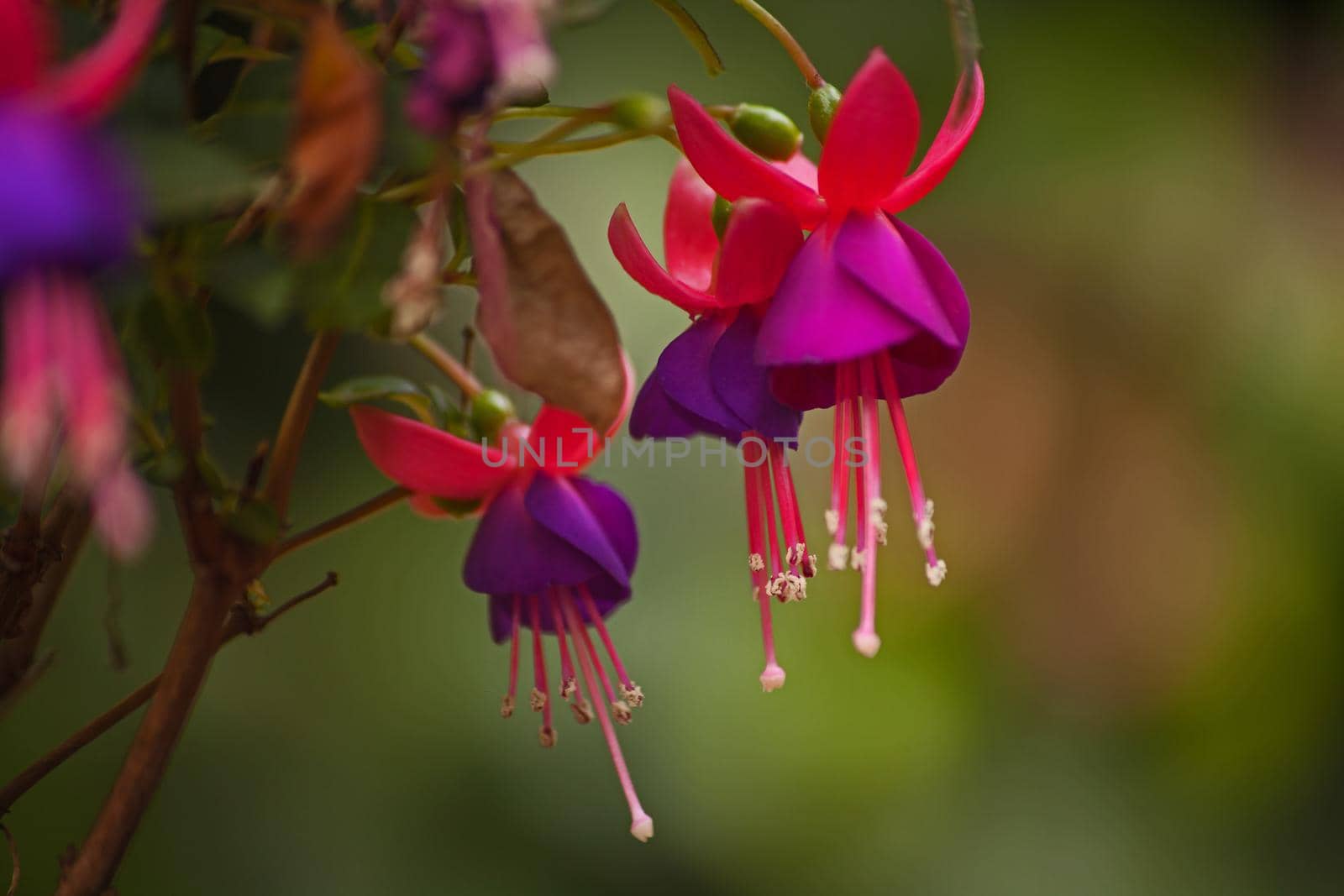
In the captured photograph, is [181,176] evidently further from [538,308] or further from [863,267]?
[863,267]

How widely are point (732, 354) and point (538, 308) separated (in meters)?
0.13

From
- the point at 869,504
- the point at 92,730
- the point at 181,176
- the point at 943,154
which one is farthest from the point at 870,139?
the point at 92,730

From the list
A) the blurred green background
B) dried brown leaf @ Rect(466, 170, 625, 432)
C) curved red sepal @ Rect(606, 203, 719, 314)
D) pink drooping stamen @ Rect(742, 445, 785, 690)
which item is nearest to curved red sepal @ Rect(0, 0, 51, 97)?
dried brown leaf @ Rect(466, 170, 625, 432)

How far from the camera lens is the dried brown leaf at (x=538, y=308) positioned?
1.12 ft

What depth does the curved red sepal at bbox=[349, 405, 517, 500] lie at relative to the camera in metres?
0.51

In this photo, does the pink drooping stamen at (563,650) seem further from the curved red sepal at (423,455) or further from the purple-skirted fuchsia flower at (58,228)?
the purple-skirted fuchsia flower at (58,228)

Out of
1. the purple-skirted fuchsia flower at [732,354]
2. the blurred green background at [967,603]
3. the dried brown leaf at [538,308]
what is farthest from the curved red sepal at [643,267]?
the blurred green background at [967,603]

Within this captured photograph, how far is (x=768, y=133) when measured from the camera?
0.45 metres

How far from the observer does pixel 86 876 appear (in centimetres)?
43

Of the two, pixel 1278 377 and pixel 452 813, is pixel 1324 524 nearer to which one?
pixel 1278 377

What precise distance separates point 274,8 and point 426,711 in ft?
4.32

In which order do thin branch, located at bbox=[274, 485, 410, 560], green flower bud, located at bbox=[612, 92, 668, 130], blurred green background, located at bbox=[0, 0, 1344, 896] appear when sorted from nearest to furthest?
green flower bud, located at bbox=[612, 92, 668, 130] → thin branch, located at bbox=[274, 485, 410, 560] → blurred green background, located at bbox=[0, 0, 1344, 896]

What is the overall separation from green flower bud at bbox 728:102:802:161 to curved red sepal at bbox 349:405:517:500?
0.17 metres

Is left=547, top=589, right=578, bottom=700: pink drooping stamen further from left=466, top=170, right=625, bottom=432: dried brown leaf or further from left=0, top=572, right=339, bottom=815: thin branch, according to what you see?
left=466, top=170, right=625, bottom=432: dried brown leaf
